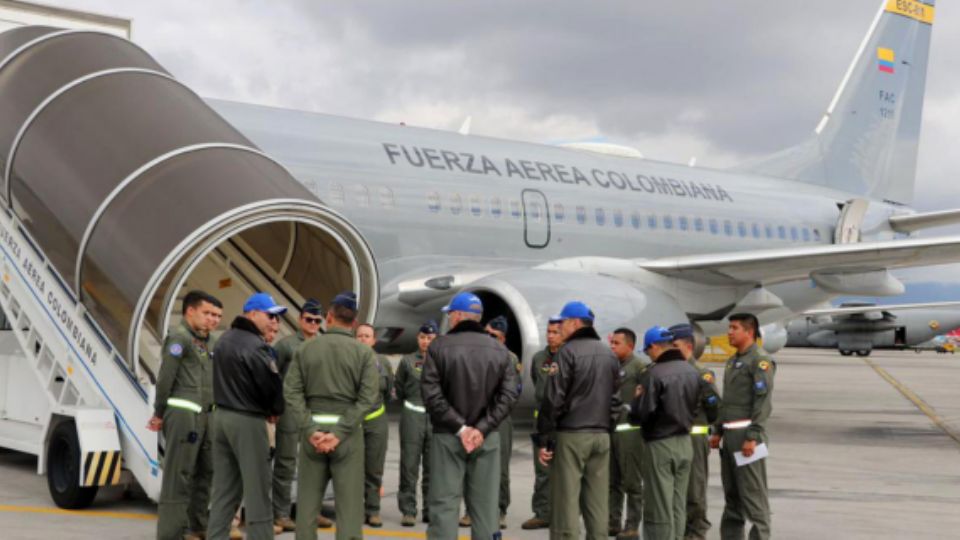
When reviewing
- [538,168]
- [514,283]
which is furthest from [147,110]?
[538,168]

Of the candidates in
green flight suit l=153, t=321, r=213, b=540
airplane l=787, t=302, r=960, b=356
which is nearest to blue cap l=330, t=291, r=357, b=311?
green flight suit l=153, t=321, r=213, b=540

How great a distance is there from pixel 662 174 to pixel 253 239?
24.7 feet

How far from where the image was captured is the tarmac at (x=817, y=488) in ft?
23.1

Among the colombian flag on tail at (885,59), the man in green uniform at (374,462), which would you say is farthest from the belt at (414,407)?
the colombian flag on tail at (885,59)

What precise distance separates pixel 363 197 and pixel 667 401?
6.26m

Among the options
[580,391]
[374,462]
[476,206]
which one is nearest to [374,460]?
[374,462]

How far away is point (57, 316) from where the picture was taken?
7.62 metres

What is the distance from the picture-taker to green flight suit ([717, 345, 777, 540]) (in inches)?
257

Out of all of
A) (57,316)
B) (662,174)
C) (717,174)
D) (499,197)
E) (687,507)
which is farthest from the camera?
(717,174)

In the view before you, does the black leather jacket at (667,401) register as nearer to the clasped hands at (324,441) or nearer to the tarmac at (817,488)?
the tarmac at (817,488)

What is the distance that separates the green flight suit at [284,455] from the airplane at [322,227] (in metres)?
0.81

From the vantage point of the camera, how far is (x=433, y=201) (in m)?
12.5

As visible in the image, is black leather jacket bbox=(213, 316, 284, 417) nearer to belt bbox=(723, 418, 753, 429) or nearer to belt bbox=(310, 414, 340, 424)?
belt bbox=(310, 414, 340, 424)

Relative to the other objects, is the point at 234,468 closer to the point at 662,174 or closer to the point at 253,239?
the point at 253,239
